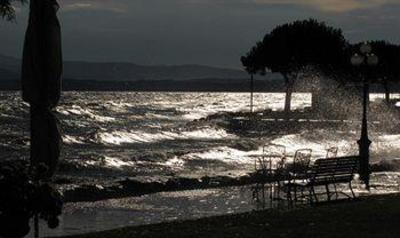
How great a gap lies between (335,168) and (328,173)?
26cm

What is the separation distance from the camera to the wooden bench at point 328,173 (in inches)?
629

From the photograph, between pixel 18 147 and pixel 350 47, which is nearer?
pixel 18 147

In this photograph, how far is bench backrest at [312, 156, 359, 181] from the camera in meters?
16.1

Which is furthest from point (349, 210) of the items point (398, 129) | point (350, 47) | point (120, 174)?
point (350, 47)

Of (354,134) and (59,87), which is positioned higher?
(59,87)

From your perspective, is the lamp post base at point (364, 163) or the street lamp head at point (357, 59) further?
the street lamp head at point (357, 59)

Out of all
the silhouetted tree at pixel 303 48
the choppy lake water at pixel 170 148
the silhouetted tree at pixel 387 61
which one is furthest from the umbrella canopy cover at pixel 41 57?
the silhouetted tree at pixel 387 61

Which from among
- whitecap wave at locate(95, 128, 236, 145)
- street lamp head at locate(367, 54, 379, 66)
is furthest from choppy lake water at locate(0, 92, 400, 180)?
street lamp head at locate(367, 54, 379, 66)

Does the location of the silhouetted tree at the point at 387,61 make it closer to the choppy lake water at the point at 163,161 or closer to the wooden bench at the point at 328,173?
the choppy lake water at the point at 163,161

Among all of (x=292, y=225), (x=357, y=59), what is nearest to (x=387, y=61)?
(x=357, y=59)

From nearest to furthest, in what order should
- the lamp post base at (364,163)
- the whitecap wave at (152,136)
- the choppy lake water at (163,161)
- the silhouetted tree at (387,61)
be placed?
the choppy lake water at (163,161)
the lamp post base at (364,163)
the whitecap wave at (152,136)
the silhouetted tree at (387,61)

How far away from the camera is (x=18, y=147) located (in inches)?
1849

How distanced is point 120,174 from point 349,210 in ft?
59.8

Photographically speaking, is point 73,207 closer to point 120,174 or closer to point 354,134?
point 120,174
